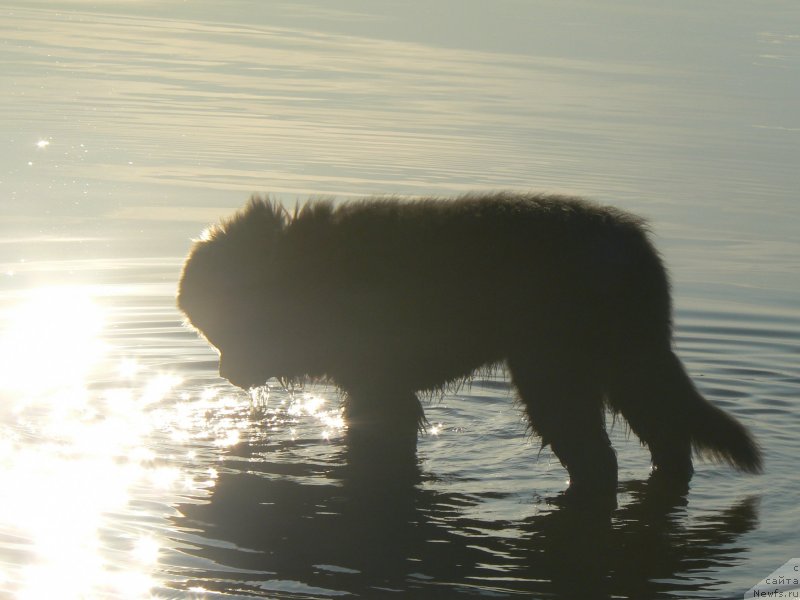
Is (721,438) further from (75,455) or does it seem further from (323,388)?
(75,455)

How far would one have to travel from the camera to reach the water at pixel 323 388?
6.82 m

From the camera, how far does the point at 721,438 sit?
7.63 m

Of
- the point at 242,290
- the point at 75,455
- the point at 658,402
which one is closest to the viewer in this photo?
the point at 658,402

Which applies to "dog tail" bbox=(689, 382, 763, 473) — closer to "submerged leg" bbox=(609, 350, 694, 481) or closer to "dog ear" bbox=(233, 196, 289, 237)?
"submerged leg" bbox=(609, 350, 694, 481)

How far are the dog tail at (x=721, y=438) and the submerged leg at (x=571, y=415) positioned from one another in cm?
52

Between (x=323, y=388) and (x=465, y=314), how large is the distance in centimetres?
296

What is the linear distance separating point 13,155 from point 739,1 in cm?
2753

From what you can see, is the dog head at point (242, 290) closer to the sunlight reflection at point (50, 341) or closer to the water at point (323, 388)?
the water at point (323, 388)

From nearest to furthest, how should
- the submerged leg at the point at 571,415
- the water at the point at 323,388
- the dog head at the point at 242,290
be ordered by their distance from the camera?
the water at the point at 323,388 < the submerged leg at the point at 571,415 < the dog head at the point at 242,290

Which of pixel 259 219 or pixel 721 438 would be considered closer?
pixel 721 438

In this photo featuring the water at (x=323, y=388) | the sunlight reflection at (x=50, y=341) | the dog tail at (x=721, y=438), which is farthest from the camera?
the sunlight reflection at (x=50, y=341)

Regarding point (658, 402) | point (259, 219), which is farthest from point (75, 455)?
point (658, 402)


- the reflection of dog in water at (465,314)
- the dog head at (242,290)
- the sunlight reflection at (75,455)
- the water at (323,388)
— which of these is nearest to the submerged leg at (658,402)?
the reflection of dog in water at (465,314)

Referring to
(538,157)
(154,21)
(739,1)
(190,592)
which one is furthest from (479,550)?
(739,1)
